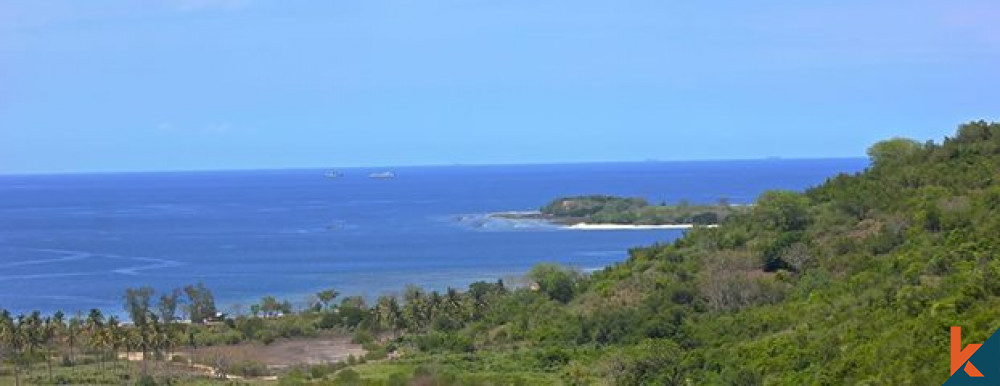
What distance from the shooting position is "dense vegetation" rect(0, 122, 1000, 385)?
38.8 m

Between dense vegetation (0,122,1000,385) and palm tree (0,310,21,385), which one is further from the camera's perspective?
palm tree (0,310,21,385)

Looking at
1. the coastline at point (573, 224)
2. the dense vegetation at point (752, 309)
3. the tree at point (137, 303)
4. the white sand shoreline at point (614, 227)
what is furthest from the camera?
the coastline at point (573, 224)

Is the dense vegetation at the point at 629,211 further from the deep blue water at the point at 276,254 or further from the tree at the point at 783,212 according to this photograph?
the tree at the point at 783,212

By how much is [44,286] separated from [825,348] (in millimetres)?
82506

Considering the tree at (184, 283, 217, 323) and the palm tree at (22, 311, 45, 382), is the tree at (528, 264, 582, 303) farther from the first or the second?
the palm tree at (22, 311, 45, 382)

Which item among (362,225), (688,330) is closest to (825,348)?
(688,330)

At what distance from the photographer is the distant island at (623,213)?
157 meters

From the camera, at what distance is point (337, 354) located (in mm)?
64062

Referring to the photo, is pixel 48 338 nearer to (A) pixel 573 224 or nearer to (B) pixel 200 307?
(B) pixel 200 307

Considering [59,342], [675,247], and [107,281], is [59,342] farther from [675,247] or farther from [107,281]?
[107,281]

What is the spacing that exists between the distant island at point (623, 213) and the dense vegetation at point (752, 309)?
2865 inches

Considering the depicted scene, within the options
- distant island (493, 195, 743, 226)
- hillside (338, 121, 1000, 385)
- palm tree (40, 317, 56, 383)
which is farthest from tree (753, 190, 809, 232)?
distant island (493, 195, 743, 226)

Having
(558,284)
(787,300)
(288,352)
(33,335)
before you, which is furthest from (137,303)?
(787,300)

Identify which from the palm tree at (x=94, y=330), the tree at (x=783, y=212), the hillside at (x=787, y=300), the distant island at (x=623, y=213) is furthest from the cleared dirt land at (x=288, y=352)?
the distant island at (x=623, y=213)
